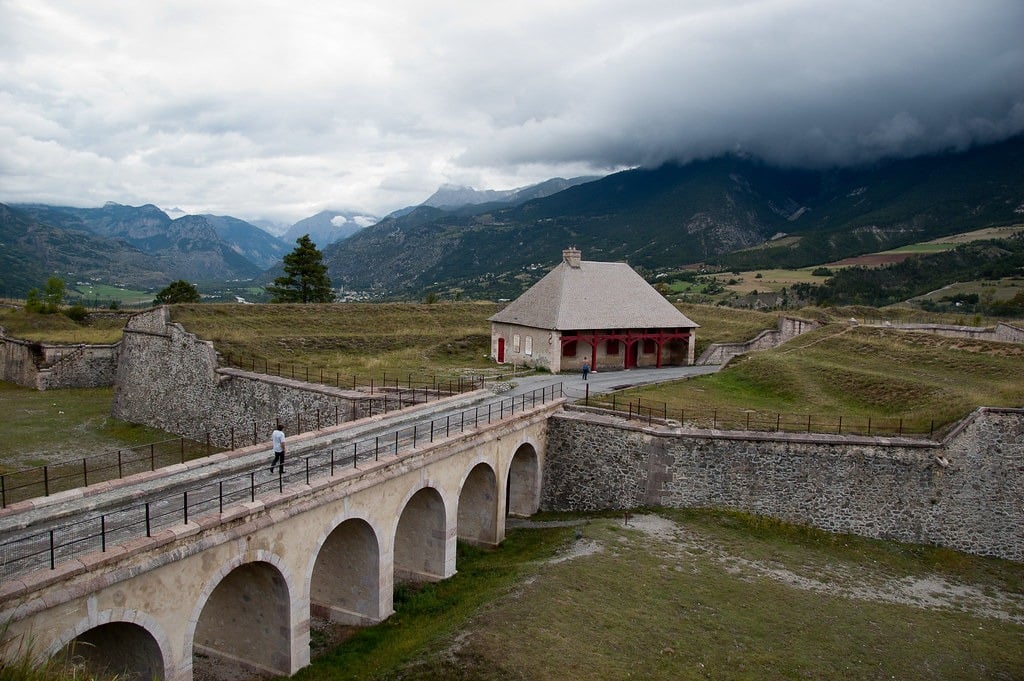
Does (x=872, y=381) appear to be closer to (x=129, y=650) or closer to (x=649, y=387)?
(x=649, y=387)

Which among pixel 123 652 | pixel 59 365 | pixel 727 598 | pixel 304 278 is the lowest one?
pixel 727 598

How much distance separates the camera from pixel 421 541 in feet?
64.9

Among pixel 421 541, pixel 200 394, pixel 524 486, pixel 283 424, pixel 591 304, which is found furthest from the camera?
pixel 591 304

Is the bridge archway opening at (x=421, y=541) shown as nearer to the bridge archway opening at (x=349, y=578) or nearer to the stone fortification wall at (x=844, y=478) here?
the bridge archway opening at (x=349, y=578)

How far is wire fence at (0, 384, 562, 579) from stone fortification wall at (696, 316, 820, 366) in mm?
Answer: 26998

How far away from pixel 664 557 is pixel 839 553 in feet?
21.6

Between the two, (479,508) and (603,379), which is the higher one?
(603,379)

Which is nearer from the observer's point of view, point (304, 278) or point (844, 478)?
point (844, 478)

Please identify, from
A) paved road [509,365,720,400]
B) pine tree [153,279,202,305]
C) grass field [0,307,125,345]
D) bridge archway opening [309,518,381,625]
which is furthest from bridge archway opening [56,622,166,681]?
pine tree [153,279,202,305]

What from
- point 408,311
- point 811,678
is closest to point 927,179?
point 408,311

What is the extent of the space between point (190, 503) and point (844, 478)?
2102cm

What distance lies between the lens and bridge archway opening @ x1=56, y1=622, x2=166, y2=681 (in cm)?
1132

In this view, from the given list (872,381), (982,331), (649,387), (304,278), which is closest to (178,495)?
(649,387)

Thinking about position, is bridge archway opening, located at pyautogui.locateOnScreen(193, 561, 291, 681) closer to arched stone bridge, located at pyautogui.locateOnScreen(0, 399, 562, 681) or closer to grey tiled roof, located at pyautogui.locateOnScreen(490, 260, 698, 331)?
arched stone bridge, located at pyautogui.locateOnScreen(0, 399, 562, 681)
